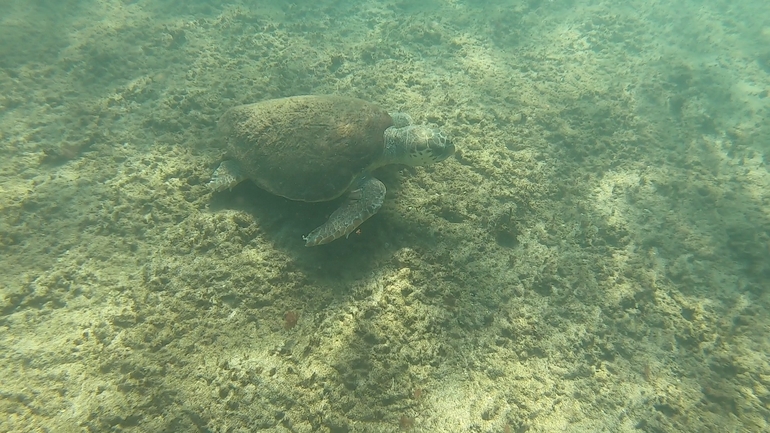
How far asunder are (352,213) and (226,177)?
144 cm

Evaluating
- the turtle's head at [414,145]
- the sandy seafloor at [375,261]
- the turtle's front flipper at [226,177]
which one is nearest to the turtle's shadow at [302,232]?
the sandy seafloor at [375,261]

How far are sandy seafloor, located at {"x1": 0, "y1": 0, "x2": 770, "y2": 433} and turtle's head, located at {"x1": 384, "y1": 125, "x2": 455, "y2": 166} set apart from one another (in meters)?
0.29

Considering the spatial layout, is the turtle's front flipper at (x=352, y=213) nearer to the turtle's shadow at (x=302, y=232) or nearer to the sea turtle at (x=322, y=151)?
the sea turtle at (x=322, y=151)

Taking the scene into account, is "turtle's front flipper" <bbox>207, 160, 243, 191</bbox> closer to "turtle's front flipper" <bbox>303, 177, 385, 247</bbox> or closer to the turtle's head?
"turtle's front flipper" <bbox>303, 177, 385, 247</bbox>

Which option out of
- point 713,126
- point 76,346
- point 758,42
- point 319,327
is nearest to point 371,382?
point 319,327

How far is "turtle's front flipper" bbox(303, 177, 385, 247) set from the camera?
3018 mm

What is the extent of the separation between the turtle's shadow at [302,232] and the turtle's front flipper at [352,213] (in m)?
0.18

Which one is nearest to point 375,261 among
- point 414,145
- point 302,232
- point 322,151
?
point 302,232

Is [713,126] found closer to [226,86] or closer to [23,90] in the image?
[226,86]

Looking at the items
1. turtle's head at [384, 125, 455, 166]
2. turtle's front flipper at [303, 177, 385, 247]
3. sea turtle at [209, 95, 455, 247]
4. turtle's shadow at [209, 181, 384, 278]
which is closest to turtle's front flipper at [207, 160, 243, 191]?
sea turtle at [209, 95, 455, 247]

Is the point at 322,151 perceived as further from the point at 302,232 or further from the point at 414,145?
the point at 414,145

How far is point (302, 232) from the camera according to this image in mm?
3309

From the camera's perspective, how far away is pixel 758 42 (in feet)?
30.2

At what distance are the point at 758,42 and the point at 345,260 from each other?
13.4 m
